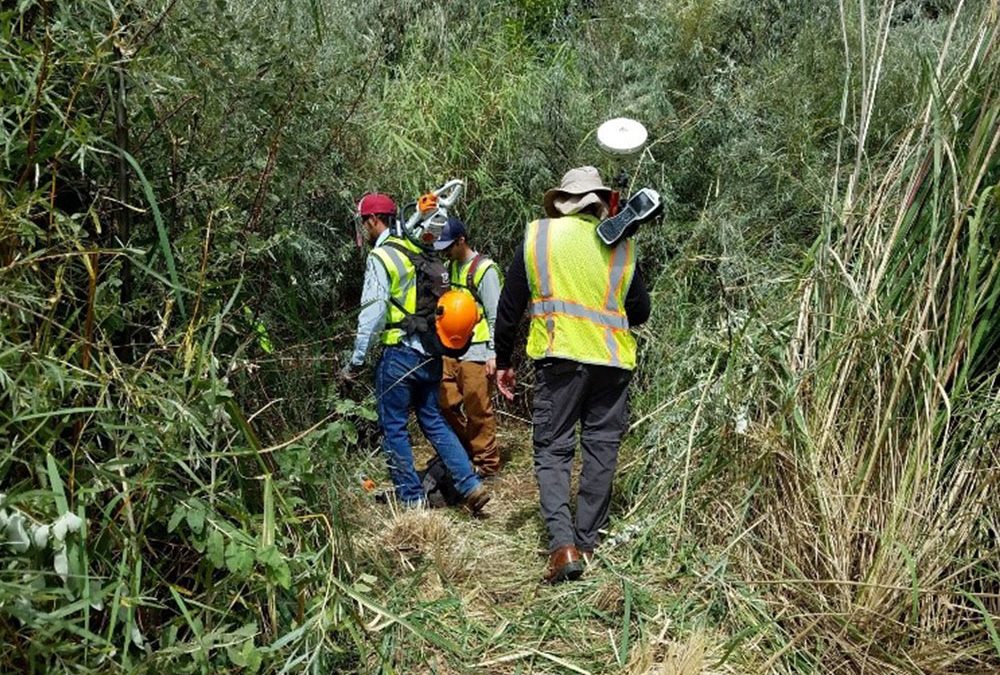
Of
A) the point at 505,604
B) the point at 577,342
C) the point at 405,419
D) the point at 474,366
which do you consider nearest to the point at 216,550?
the point at 505,604

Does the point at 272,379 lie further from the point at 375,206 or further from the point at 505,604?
the point at 375,206

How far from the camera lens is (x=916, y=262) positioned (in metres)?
3.66

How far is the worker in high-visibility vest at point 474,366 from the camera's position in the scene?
588 centimetres

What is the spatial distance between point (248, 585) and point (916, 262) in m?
2.51

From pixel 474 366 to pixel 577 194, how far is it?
1785 millimetres

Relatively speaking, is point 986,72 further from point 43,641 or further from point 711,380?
point 43,641

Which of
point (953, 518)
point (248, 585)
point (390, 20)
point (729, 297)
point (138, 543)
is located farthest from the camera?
point (390, 20)

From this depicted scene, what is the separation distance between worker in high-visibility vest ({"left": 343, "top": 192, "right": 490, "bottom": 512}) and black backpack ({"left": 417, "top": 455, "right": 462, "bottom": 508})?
17 centimetres

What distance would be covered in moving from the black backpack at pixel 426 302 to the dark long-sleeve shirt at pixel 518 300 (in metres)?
0.57

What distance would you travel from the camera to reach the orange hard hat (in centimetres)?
514

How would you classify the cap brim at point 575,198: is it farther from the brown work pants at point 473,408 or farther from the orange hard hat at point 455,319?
the brown work pants at point 473,408

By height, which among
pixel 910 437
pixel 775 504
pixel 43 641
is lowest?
pixel 775 504

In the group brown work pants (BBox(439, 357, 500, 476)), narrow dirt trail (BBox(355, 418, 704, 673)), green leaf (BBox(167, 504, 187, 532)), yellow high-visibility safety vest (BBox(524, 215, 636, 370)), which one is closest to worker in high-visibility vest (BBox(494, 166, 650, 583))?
yellow high-visibility safety vest (BBox(524, 215, 636, 370))

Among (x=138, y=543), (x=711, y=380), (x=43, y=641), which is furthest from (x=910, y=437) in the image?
(x=43, y=641)
